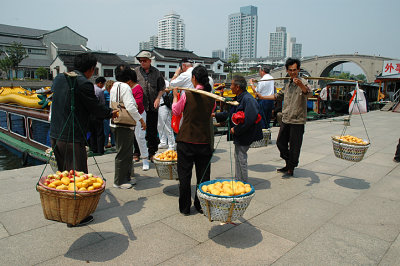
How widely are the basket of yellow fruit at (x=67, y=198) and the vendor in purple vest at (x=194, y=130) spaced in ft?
3.45

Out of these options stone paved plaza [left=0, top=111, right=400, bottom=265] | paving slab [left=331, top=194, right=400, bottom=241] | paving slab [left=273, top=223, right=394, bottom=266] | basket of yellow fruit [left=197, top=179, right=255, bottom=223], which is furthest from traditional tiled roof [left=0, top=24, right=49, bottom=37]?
Result: paving slab [left=273, top=223, right=394, bottom=266]

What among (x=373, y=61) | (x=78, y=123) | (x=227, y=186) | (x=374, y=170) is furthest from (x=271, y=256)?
(x=373, y=61)

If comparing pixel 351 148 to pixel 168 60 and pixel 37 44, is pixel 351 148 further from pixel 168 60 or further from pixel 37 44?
pixel 37 44

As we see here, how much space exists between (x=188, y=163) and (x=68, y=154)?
53.8 inches

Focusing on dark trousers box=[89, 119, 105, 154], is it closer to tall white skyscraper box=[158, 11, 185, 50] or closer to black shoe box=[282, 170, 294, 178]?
black shoe box=[282, 170, 294, 178]

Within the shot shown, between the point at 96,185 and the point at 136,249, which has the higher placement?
the point at 96,185

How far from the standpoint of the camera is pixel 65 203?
2.46 meters

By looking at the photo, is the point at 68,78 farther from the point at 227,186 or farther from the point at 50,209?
the point at 227,186

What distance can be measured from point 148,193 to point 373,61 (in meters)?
63.2

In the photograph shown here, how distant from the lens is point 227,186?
9.67 ft

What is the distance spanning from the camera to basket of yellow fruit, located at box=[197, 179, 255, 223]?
2.65m

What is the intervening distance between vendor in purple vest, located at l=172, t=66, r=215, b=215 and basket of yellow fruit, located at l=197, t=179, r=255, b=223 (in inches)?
22.9

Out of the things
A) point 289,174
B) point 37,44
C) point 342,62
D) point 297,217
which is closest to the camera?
point 297,217

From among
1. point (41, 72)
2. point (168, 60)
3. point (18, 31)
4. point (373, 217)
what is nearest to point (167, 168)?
point (373, 217)
